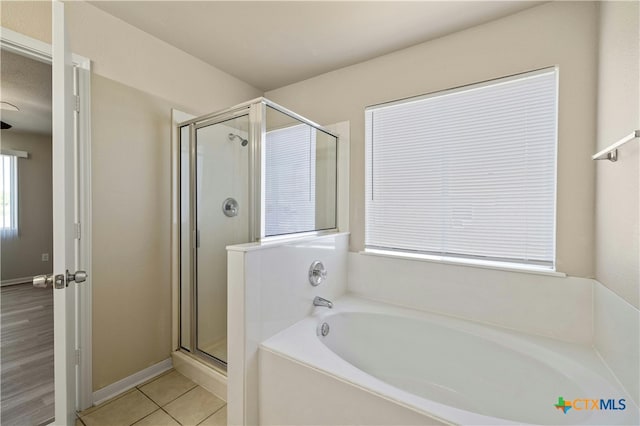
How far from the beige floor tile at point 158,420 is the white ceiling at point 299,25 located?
2.46 meters

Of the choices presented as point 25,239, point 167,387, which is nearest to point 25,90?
point 25,239

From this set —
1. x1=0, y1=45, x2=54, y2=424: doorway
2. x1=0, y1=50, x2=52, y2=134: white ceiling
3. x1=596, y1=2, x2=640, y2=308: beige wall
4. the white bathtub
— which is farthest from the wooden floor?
x1=596, y1=2, x2=640, y2=308: beige wall

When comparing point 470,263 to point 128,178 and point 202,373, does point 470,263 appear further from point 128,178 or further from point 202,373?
point 128,178

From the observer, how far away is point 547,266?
5.17ft

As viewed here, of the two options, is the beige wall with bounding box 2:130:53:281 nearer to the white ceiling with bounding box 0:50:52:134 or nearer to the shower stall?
the white ceiling with bounding box 0:50:52:134

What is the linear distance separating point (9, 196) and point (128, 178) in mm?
4164

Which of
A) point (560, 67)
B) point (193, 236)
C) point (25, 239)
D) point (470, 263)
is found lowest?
point (25, 239)

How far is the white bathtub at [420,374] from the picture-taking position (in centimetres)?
105

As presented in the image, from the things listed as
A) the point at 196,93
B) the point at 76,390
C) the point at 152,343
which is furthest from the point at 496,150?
the point at 76,390

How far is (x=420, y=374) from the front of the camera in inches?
67.3

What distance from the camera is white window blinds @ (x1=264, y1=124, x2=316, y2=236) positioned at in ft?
5.32

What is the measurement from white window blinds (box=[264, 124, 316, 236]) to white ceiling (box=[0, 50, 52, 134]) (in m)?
1.73

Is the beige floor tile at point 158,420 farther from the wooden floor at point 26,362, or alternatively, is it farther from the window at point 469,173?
the window at point 469,173

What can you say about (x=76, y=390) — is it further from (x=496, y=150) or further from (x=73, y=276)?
(x=496, y=150)
